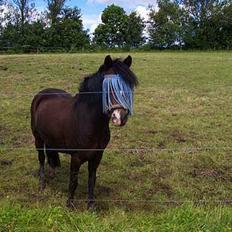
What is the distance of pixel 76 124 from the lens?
213 inches

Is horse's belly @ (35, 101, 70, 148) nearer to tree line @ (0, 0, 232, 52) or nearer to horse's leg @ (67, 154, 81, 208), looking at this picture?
horse's leg @ (67, 154, 81, 208)

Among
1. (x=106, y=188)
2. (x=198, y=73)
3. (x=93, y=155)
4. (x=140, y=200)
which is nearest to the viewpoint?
(x=93, y=155)

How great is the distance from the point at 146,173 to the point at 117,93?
8.21 ft

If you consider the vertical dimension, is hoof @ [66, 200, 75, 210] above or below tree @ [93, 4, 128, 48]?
below

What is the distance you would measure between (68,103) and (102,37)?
4381 centimetres

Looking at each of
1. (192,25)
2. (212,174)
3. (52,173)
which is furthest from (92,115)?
(192,25)

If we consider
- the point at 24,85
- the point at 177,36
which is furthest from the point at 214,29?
the point at 24,85

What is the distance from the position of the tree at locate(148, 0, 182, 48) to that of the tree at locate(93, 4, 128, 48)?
3.05 meters

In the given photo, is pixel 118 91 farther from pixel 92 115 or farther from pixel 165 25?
pixel 165 25

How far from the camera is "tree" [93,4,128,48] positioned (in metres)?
47.2

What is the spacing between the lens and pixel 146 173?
22.6ft

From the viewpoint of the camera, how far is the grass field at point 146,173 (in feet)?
14.2

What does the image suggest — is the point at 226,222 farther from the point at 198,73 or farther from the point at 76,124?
the point at 198,73

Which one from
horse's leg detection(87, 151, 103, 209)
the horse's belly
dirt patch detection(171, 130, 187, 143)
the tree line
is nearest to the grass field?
dirt patch detection(171, 130, 187, 143)
